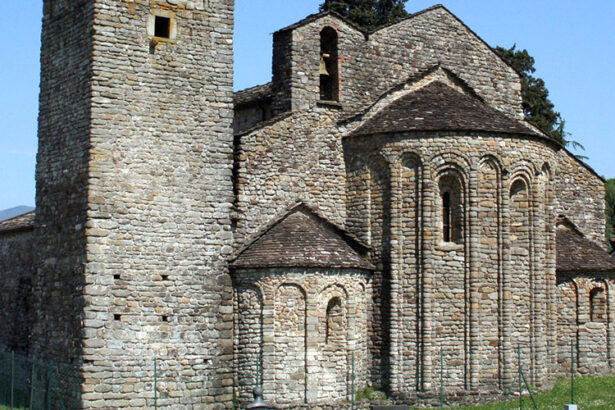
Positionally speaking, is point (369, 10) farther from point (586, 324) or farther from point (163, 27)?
point (163, 27)

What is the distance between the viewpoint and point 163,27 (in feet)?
71.6

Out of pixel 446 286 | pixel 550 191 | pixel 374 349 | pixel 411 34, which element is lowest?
pixel 374 349

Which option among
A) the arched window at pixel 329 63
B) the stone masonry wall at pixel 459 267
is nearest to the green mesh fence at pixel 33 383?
the stone masonry wall at pixel 459 267

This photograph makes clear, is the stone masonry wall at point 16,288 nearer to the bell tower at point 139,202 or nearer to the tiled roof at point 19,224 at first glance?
the tiled roof at point 19,224

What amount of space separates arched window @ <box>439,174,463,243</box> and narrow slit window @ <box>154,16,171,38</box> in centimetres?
740

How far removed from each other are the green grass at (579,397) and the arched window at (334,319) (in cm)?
348

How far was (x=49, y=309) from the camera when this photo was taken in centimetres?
2216

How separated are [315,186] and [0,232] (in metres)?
11.2

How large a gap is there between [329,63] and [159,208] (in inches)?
264

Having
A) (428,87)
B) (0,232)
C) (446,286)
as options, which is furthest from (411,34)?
(0,232)

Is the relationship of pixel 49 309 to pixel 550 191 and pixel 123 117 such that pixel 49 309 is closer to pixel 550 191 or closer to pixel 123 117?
pixel 123 117

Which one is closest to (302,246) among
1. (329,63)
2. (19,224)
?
(329,63)

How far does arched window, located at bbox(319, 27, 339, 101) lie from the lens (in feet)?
81.1

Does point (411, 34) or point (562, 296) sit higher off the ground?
point (411, 34)
